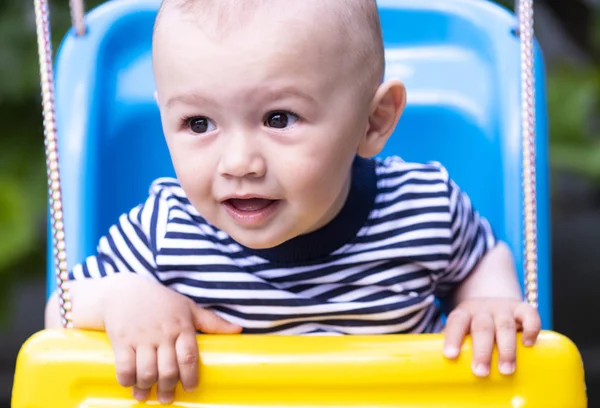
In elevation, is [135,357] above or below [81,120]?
below

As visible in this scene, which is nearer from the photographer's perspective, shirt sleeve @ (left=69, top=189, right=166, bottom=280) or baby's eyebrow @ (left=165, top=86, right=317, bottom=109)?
baby's eyebrow @ (left=165, top=86, right=317, bottom=109)

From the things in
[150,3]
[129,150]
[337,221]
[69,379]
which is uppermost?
[150,3]

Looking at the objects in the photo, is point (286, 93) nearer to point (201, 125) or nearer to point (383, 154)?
point (201, 125)

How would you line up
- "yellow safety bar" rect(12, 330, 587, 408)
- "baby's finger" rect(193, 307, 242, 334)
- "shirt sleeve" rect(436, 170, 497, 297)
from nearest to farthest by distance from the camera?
"yellow safety bar" rect(12, 330, 587, 408) < "baby's finger" rect(193, 307, 242, 334) < "shirt sleeve" rect(436, 170, 497, 297)

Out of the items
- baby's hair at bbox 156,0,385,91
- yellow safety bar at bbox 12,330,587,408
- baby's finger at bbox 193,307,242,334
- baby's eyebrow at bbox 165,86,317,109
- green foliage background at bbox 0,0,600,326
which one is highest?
green foliage background at bbox 0,0,600,326

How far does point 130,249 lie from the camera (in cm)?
78

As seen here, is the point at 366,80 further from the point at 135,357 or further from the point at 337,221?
the point at 135,357

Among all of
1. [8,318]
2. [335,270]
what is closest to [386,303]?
[335,270]

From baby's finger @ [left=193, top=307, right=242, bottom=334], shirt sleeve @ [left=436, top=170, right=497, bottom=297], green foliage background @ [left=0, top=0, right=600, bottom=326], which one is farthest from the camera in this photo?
green foliage background @ [left=0, top=0, right=600, bottom=326]

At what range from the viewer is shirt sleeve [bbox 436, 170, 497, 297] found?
0.82 meters

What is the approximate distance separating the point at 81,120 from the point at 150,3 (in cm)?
19

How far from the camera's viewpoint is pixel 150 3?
1061 mm

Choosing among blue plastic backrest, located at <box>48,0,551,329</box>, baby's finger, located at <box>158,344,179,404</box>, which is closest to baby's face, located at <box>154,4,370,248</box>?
baby's finger, located at <box>158,344,179,404</box>

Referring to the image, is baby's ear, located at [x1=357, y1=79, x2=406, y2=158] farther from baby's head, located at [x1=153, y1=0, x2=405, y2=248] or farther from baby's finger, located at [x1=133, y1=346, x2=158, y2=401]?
baby's finger, located at [x1=133, y1=346, x2=158, y2=401]
